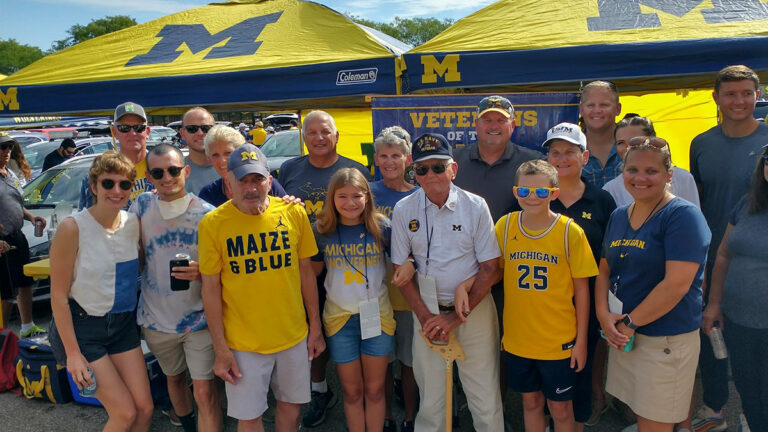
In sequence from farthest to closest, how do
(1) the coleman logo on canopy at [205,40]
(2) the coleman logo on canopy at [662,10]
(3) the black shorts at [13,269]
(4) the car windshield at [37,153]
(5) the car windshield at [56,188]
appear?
(4) the car windshield at [37,153], (5) the car windshield at [56,188], (3) the black shorts at [13,269], (1) the coleman logo on canopy at [205,40], (2) the coleman logo on canopy at [662,10]

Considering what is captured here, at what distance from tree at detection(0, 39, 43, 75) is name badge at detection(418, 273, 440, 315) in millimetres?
79415

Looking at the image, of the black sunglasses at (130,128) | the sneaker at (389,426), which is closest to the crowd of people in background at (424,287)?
the sneaker at (389,426)

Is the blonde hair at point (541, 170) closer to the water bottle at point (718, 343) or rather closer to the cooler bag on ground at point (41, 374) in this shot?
the water bottle at point (718, 343)

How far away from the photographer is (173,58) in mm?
4703

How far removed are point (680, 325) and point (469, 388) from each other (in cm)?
116

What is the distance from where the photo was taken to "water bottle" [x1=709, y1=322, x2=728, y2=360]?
2674 millimetres

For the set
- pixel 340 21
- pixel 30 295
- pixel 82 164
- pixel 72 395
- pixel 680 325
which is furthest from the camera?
pixel 82 164

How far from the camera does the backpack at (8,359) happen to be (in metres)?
4.01

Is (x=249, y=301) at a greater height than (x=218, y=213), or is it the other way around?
(x=218, y=213)

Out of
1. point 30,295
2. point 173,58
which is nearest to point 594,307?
point 173,58

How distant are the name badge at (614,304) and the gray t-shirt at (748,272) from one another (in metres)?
0.70

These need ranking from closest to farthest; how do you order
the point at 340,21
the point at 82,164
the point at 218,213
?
the point at 218,213 → the point at 340,21 → the point at 82,164

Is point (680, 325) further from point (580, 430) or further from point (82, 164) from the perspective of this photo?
point (82, 164)

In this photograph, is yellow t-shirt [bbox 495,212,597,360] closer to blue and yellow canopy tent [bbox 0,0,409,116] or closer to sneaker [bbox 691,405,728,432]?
sneaker [bbox 691,405,728,432]
